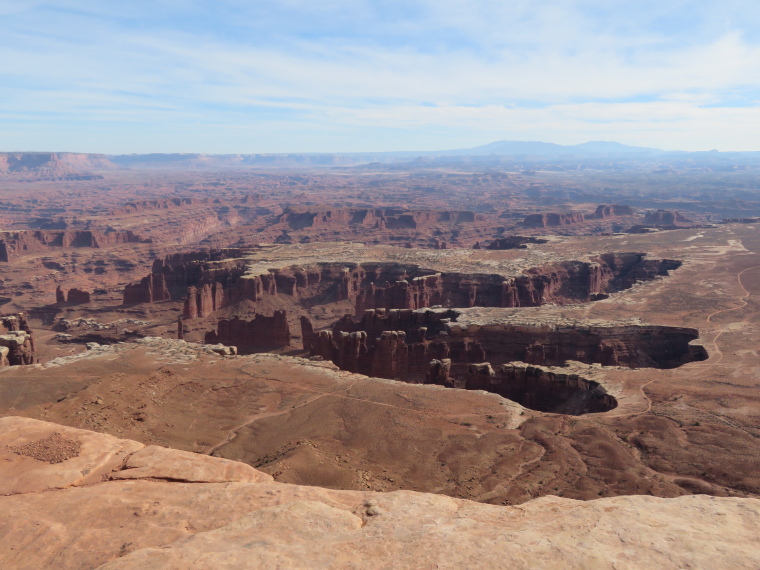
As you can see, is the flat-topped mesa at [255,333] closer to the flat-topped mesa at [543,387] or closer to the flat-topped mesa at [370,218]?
the flat-topped mesa at [543,387]

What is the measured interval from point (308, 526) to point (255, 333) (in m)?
53.9

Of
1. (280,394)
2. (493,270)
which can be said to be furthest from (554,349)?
(493,270)

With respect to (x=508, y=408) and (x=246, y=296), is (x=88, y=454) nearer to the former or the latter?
(x=508, y=408)

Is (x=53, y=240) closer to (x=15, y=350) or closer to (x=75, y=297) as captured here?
(x=75, y=297)

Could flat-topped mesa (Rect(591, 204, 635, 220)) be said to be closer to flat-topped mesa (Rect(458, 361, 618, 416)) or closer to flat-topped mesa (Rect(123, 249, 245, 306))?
flat-topped mesa (Rect(123, 249, 245, 306))

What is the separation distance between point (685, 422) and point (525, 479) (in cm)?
1086

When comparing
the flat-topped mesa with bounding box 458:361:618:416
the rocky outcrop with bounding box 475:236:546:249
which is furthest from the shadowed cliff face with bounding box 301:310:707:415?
the rocky outcrop with bounding box 475:236:546:249

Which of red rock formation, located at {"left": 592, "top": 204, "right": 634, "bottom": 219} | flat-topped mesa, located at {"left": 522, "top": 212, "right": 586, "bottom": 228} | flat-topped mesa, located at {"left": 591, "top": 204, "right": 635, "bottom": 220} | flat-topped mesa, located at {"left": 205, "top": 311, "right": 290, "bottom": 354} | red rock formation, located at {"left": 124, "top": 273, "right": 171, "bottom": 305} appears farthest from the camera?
red rock formation, located at {"left": 592, "top": 204, "right": 634, "bottom": 219}

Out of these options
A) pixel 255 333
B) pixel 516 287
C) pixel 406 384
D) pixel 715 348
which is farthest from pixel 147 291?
pixel 715 348

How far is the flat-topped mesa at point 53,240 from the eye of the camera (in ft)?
412

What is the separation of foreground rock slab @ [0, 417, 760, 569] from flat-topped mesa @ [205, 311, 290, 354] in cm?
4817

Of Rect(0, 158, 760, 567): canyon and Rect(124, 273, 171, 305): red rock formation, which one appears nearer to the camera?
Rect(0, 158, 760, 567): canyon

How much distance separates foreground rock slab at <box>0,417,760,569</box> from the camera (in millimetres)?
10188

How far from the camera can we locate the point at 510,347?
1940 inches
